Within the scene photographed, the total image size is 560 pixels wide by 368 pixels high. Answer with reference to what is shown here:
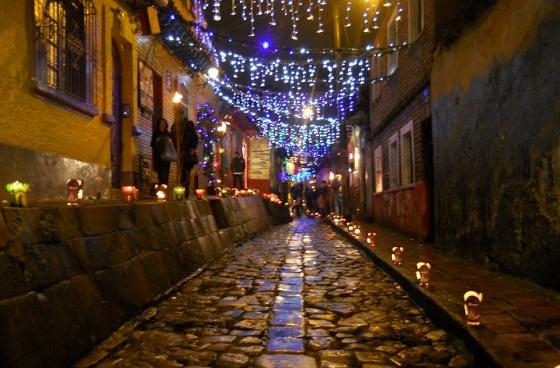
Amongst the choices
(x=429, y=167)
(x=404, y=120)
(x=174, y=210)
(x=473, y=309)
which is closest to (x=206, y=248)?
(x=174, y=210)

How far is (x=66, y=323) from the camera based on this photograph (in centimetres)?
394

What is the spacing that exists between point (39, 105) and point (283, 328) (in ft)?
18.8

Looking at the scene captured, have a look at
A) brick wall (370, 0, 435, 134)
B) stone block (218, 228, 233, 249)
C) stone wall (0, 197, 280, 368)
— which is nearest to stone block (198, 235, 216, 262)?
stone block (218, 228, 233, 249)

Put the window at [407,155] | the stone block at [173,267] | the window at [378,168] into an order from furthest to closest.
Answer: the window at [378,168] → the window at [407,155] → the stone block at [173,267]

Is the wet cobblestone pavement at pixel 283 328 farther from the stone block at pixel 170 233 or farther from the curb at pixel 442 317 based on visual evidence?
the stone block at pixel 170 233

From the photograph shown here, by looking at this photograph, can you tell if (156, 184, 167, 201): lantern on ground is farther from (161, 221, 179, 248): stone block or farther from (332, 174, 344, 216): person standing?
(332, 174, 344, 216): person standing

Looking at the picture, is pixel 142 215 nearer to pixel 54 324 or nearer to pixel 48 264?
pixel 48 264

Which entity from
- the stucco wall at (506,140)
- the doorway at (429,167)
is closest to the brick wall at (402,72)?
the doorway at (429,167)

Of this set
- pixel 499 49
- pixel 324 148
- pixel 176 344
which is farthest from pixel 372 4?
pixel 324 148

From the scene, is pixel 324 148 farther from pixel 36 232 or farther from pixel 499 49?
pixel 36 232

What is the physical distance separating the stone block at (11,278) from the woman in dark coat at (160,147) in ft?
33.0

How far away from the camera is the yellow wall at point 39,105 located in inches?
295

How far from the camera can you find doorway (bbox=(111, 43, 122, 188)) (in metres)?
12.5

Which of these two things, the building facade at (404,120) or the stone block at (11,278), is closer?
the stone block at (11,278)
